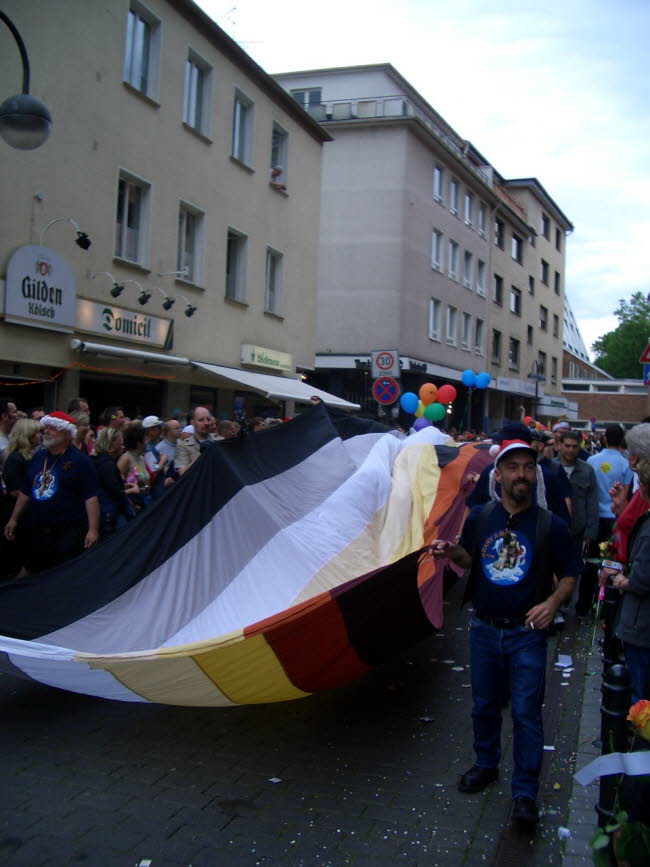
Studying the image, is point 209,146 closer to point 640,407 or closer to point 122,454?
point 122,454

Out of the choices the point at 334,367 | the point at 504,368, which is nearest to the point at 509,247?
the point at 504,368

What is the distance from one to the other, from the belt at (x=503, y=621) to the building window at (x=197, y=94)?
1651cm

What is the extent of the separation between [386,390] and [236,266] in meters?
7.19

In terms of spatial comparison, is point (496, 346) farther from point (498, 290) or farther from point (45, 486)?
point (45, 486)

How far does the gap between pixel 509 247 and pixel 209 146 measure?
28944mm

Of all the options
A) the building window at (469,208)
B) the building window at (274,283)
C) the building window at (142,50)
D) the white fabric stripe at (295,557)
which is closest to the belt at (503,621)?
the white fabric stripe at (295,557)

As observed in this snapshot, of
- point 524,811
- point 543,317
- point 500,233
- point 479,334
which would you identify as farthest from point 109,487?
point 543,317

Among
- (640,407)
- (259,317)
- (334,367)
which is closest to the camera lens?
(259,317)

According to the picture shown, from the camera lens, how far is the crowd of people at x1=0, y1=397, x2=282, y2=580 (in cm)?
690

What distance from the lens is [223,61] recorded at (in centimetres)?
1966

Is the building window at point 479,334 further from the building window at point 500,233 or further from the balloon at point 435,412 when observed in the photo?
the balloon at point 435,412

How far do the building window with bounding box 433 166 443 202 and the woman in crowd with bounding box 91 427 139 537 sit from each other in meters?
29.0

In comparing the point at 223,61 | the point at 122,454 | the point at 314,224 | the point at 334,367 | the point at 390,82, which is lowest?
the point at 122,454

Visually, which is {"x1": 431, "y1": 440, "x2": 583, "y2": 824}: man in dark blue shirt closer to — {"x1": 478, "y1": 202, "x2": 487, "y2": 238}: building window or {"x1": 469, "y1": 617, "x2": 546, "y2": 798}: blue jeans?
{"x1": 469, "y1": 617, "x2": 546, "y2": 798}: blue jeans
